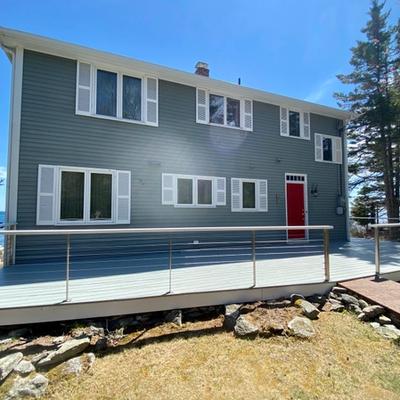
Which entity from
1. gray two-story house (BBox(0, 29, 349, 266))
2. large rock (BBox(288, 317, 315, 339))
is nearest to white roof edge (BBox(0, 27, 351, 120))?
gray two-story house (BBox(0, 29, 349, 266))

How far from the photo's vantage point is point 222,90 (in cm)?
872

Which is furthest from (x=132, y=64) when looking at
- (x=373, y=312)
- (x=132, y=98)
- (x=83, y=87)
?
(x=373, y=312)

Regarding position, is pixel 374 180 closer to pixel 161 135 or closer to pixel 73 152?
pixel 161 135

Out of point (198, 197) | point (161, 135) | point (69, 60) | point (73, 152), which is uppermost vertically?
point (69, 60)

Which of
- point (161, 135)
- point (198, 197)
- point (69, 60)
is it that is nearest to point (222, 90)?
point (161, 135)

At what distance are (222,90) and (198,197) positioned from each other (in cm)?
354

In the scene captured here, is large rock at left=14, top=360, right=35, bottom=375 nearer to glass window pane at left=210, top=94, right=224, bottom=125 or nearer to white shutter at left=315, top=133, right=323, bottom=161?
glass window pane at left=210, top=94, right=224, bottom=125

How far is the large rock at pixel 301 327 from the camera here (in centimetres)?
355

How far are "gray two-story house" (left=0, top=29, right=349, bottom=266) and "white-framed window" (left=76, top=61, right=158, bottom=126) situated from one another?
0.09ft

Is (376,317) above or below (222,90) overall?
below

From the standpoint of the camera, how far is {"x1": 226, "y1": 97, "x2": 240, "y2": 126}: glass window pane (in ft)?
29.5

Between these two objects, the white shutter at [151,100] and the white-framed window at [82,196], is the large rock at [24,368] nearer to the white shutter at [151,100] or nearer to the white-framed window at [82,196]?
the white-framed window at [82,196]

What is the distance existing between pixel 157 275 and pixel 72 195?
3.27 meters

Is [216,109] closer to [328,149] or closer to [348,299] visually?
[328,149]
